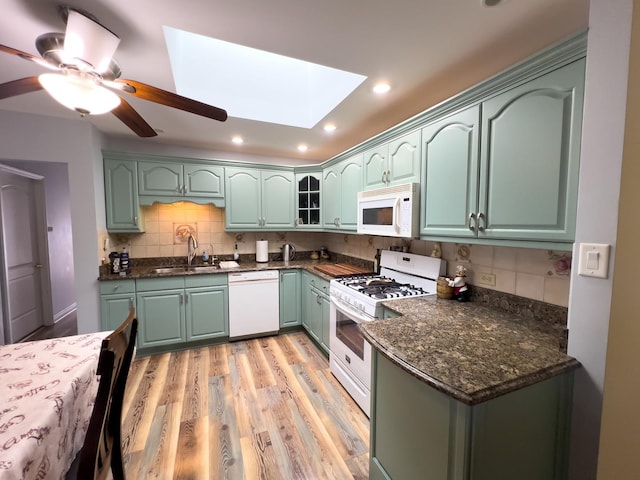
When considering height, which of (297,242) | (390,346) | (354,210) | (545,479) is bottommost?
(545,479)

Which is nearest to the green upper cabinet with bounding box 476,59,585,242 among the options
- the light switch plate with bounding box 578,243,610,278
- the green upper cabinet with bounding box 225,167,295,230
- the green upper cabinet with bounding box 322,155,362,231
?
the light switch plate with bounding box 578,243,610,278

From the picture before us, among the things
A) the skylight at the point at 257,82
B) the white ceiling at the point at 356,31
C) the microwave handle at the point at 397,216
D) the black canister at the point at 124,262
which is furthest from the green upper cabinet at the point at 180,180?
the microwave handle at the point at 397,216

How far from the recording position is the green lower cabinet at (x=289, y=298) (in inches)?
A: 129

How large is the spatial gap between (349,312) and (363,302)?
0.23 meters

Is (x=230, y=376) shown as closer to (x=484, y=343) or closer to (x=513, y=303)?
(x=484, y=343)

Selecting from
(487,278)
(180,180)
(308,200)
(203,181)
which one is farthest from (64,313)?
(487,278)

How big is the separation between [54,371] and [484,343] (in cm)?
183

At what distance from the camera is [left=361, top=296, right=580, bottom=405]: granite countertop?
2.96ft

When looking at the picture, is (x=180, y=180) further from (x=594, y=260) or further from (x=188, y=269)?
(x=594, y=260)

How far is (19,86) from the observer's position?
129 cm

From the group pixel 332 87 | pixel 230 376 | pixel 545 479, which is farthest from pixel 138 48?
pixel 545 479

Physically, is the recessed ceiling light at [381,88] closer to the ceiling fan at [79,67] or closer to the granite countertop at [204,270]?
the ceiling fan at [79,67]

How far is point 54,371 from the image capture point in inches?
44.9

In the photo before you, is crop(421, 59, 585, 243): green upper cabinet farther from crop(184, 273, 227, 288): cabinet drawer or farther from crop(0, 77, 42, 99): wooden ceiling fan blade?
crop(184, 273, 227, 288): cabinet drawer
